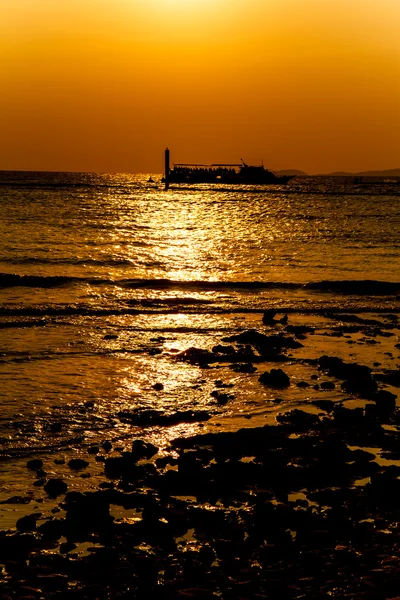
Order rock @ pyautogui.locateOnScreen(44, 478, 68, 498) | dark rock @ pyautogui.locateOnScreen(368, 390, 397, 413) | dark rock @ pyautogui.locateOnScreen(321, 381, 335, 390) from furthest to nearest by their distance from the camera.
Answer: dark rock @ pyautogui.locateOnScreen(321, 381, 335, 390), dark rock @ pyautogui.locateOnScreen(368, 390, 397, 413), rock @ pyautogui.locateOnScreen(44, 478, 68, 498)

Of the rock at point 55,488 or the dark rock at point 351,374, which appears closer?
the rock at point 55,488

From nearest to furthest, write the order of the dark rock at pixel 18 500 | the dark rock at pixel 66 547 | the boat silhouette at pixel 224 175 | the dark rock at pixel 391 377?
the dark rock at pixel 66 547, the dark rock at pixel 18 500, the dark rock at pixel 391 377, the boat silhouette at pixel 224 175

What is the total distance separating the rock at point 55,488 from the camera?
11.2m

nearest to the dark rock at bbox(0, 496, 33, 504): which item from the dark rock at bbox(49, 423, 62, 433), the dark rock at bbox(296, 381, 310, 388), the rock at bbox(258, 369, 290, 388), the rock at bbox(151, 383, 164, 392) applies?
the dark rock at bbox(49, 423, 62, 433)

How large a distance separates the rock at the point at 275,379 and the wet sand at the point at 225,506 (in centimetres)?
41

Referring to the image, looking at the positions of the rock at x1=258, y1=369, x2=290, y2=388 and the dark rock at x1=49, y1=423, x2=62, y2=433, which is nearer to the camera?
the dark rock at x1=49, y1=423, x2=62, y2=433

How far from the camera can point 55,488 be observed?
11.3 m

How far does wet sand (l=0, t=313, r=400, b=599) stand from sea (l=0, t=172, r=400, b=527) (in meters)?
0.25

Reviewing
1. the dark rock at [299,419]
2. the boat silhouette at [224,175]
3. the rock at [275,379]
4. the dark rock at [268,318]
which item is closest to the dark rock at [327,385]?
the rock at [275,379]

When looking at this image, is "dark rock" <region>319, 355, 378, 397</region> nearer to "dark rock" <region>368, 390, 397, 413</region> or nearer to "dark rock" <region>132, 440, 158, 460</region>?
"dark rock" <region>368, 390, 397, 413</region>

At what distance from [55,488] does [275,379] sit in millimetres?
7454

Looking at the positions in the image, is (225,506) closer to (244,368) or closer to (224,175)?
(244,368)

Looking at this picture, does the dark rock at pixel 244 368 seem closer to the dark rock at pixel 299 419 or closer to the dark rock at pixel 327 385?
the dark rock at pixel 327 385

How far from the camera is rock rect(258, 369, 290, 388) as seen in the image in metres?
17.6
